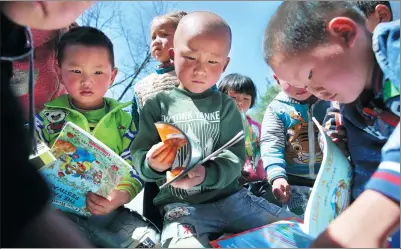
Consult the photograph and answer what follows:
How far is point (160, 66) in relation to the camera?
1.80 meters

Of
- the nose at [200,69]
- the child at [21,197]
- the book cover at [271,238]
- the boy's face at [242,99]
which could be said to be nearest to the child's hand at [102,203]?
the book cover at [271,238]

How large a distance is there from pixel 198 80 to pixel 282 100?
2.01ft

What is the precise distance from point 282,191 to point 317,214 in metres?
0.55

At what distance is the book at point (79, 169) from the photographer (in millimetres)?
1289

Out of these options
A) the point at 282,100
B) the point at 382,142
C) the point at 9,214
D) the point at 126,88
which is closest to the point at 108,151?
the point at 9,214

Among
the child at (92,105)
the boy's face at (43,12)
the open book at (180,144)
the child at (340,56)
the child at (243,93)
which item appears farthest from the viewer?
the child at (243,93)

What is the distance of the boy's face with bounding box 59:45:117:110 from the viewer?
1543 millimetres

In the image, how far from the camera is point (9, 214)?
683 mm

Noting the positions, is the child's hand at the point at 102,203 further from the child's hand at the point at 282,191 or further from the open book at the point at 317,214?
the child's hand at the point at 282,191

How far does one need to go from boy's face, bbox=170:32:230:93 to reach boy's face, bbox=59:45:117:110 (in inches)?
11.4

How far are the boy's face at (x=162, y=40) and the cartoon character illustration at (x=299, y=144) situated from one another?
0.58 m

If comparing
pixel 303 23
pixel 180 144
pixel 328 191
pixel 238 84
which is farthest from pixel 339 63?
pixel 238 84

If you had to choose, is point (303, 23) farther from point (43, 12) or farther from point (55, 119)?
point (55, 119)

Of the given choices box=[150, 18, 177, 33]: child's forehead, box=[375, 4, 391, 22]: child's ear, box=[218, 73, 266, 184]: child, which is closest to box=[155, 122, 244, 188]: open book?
box=[150, 18, 177, 33]: child's forehead
